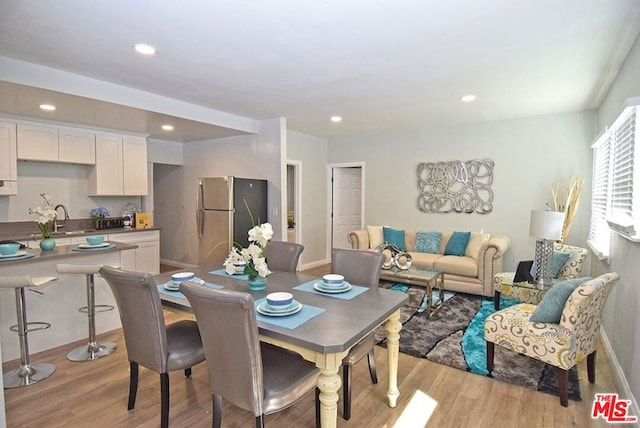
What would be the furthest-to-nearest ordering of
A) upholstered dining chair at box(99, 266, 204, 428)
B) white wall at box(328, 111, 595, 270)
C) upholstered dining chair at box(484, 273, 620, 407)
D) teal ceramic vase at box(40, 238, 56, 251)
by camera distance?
white wall at box(328, 111, 595, 270) → teal ceramic vase at box(40, 238, 56, 251) → upholstered dining chair at box(484, 273, 620, 407) → upholstered dining chair at box(99, 266, 204, 428)

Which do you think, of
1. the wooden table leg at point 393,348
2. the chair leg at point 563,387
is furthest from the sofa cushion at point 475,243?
the wooden table leg at point 393,348

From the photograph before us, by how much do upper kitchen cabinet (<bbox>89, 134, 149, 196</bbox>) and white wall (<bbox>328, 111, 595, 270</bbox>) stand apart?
3.74 metres

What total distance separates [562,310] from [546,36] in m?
1.94

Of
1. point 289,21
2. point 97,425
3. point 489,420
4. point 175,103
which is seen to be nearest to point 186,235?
point 175,103

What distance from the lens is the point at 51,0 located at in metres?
1.97

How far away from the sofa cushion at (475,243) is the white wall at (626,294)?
1670 millimetres

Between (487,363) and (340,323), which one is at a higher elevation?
(340,323)

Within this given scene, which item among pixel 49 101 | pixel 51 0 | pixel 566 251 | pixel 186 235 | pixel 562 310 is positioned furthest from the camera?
pixel 186 235

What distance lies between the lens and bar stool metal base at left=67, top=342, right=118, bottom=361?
2.90m

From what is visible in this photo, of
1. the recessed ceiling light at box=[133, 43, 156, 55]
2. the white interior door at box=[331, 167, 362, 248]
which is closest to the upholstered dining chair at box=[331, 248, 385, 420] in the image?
the recessed ceiling light at box=[133, 43, 156, 55]

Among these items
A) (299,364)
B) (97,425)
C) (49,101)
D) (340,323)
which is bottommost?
(97,425)

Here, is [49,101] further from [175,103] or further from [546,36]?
[546,36]

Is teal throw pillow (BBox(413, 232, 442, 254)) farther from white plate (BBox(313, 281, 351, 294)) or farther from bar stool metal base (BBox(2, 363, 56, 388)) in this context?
bar stool metal base (BBox(2, 363, 56, 388))

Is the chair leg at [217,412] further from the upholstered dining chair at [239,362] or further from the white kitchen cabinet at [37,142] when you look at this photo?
the white kitchen cabinet at [37,142]
